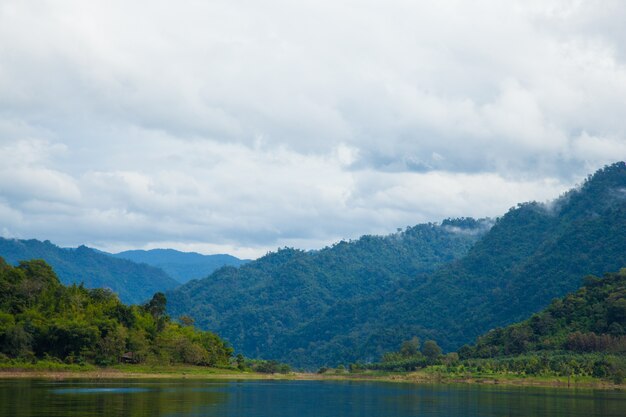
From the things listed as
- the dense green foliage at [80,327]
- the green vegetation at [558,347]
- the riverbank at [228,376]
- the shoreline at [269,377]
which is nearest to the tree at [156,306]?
the dense green foliage at [80,327]

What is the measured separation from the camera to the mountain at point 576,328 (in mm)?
148000

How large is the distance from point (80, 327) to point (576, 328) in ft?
337

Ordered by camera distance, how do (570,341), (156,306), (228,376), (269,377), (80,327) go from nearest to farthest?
1. (80,327)
2. (228,376)
3. (570,341)
4. (156,306)
5. (269,377)

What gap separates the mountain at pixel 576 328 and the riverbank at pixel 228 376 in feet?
62.9

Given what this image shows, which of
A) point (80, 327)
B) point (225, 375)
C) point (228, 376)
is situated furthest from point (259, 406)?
point (225, 375)

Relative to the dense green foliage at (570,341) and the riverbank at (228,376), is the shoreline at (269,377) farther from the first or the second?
the dense green foliage at (570,341)

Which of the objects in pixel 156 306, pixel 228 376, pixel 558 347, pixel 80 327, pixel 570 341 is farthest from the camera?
pixel 156 306

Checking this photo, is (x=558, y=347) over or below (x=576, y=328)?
below

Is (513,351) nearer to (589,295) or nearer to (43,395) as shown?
(589,295)

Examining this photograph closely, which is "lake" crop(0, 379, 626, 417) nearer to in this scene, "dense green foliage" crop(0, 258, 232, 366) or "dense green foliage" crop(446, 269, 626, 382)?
"dense green foliage" crop(0, 258, 232, 366)

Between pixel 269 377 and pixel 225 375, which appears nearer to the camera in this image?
pixel 225 375

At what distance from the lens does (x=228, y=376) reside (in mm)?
145375

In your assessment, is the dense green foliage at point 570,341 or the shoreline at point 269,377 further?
the dense green foliage at point 570,341

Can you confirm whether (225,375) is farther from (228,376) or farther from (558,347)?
(558,347)
